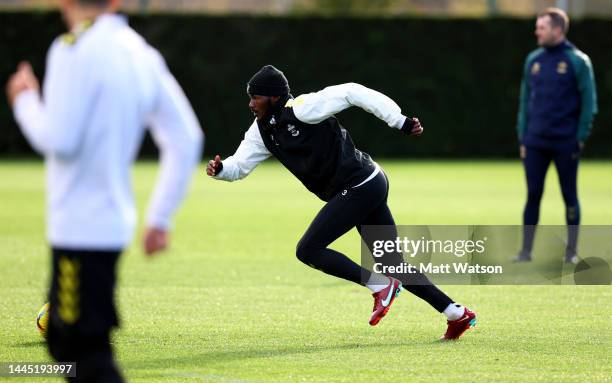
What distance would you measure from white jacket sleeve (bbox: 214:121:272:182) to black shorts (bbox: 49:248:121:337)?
11.2ft

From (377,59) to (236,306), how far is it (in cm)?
2098

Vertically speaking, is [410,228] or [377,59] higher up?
[410,228]

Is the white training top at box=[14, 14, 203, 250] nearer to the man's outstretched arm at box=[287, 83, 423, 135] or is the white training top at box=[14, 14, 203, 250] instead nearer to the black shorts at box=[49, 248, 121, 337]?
the black shorts at box=[49, 248, 121, 337]

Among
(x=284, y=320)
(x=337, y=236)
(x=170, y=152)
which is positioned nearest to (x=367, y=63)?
(x=284, y=320)

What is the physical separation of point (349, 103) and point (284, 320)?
1.90m

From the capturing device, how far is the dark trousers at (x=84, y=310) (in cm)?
453

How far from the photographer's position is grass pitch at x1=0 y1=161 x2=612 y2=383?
6707 mm

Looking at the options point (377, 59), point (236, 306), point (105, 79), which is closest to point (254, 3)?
point (377, 59)

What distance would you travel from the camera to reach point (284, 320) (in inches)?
334

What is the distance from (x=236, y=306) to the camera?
9.13 metres

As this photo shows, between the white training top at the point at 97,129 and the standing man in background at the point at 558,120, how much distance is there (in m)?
7.69

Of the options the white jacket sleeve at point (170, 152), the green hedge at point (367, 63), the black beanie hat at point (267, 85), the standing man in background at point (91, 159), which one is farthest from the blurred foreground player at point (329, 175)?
the green hedge at point (367, 63)

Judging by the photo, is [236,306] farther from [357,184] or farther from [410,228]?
[410,228]

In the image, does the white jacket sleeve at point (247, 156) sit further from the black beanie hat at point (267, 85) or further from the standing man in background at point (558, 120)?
the standing man in background at point (558, 120)
